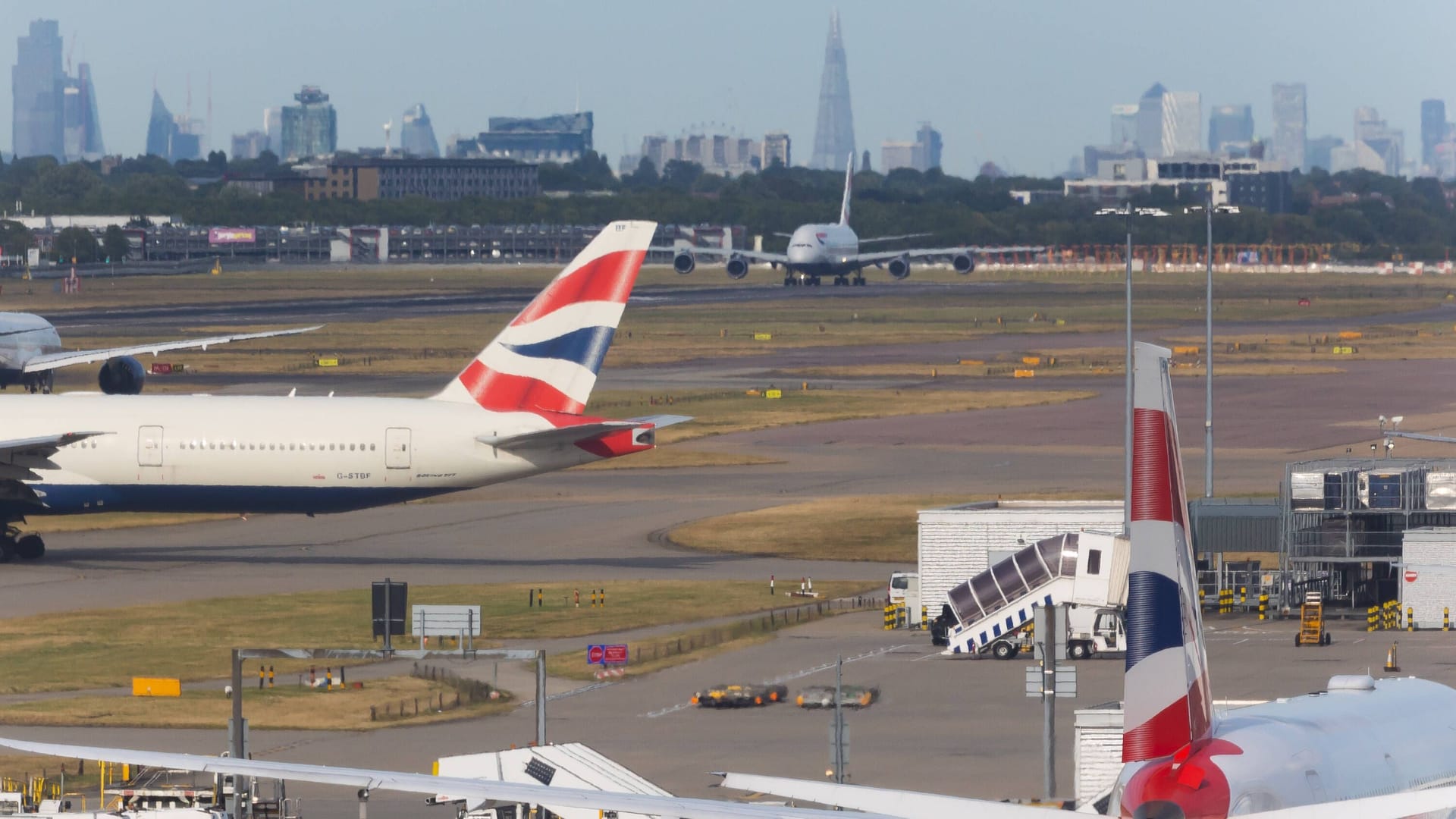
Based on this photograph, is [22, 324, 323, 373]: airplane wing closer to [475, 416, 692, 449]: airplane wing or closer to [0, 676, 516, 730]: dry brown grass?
[475, 416, 692, 449]: airplane wing

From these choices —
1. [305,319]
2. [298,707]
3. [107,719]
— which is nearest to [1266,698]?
[298,707]

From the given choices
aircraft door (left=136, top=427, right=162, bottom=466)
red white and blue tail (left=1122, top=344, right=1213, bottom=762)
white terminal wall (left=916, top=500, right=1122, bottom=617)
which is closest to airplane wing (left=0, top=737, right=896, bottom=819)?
red white and blue tail (left=1122, top=344, right=1213, bottom=762)

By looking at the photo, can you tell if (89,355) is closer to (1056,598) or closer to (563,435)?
(563,435)

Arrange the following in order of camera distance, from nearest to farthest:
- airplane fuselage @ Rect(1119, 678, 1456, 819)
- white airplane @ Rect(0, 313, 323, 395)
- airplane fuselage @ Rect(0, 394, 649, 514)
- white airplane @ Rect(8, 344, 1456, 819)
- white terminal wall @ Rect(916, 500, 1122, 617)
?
1. white airplane @ Rect(8, 344, 1456, 819)
2. airplane fuselage @ Rect(1119, 678, 1456, 819)
3. white terminal wall @ Rect(916, 500, 1122, 617)
4. airplane fuselage @ Rect(0, 394, 649, 514)
5. white airplane @ Rect(0, 313, 323, 395)

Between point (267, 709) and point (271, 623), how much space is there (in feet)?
30.1

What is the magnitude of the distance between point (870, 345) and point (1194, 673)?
150140 mm

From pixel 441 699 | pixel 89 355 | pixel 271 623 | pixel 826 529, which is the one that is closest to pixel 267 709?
pixel 441 699

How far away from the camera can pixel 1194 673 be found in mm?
18219

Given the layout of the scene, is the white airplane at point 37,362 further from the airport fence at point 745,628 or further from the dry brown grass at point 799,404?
the airport fence at point 745,628

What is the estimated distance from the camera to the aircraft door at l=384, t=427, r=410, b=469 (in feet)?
199

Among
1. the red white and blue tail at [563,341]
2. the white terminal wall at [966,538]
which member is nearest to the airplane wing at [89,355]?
the red white and blue tail at [563,341]

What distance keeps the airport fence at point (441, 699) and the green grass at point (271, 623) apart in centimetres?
221

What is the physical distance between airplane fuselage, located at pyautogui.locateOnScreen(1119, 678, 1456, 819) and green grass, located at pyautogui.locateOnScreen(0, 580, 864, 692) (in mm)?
30493

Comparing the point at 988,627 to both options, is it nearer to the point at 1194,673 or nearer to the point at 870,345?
the point at 1194,673
